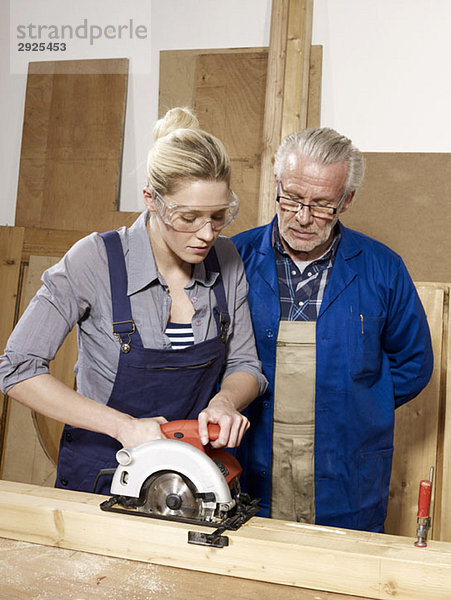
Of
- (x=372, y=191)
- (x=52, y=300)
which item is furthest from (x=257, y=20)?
(x=52, y=300)

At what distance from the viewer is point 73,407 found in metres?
1.77

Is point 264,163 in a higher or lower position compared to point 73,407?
higher

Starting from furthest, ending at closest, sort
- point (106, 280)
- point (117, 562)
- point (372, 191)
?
point (372, 191), point (106, 280), point (117, 562)

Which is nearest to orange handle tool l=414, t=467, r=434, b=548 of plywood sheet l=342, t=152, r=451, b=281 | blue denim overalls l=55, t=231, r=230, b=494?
blue denim overalls l=55, t=231, r=230, b=494

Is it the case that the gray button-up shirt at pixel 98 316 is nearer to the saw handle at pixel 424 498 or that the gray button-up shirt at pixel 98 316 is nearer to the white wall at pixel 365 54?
the saw handle at pixel 424 498

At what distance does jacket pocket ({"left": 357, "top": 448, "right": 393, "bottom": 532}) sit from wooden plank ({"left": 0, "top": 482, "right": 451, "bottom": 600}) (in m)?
0.82

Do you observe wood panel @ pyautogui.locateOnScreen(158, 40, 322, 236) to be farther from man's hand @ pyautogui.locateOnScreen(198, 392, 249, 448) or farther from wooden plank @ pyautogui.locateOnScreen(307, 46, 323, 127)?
man's hand @ pyautogui.locateOnScreen(198, 392, 249, 448)

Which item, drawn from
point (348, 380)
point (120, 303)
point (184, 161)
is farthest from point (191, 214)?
point (348, 380)

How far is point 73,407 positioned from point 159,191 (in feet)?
2.08

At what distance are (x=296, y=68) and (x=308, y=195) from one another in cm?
125

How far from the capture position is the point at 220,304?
2096 mm

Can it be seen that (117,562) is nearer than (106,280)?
Yes

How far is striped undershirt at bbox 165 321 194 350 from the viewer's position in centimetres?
200

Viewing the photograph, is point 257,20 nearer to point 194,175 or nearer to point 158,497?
point 194,175
